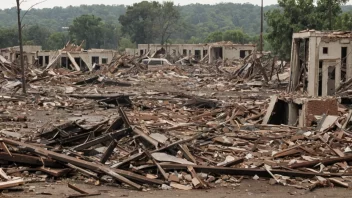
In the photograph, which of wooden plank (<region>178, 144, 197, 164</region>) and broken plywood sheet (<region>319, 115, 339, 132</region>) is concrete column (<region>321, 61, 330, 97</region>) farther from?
wooden plank (<region>178, 144, 197, 164</region>)

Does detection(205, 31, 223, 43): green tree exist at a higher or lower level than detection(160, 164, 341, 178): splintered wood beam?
higher

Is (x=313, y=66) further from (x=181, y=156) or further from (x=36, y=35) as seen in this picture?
(x=36, y=35)

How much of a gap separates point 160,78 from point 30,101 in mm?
16408

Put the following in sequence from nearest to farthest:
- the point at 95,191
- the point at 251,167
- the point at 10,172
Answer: the point at 95,191, the point at 10,172, the point at 251,167

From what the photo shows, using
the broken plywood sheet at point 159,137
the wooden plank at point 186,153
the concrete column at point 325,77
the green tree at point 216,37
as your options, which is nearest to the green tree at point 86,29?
the green tree at point 216,37

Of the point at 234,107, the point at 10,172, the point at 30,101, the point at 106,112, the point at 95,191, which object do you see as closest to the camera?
the point at 95,191

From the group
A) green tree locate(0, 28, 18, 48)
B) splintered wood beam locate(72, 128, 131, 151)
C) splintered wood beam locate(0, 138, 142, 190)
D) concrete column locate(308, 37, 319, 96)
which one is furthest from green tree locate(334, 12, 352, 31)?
green tree locate(0, 28, 18, 48)

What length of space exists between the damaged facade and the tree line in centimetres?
1164

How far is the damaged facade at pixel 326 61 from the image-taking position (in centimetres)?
2291

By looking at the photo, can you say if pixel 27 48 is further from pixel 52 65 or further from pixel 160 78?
pixel 160 78

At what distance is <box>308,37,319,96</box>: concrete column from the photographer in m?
22.8

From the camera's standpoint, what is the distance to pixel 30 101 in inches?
855

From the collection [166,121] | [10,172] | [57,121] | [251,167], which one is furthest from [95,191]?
[57,121]

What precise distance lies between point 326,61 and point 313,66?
2.49ft
